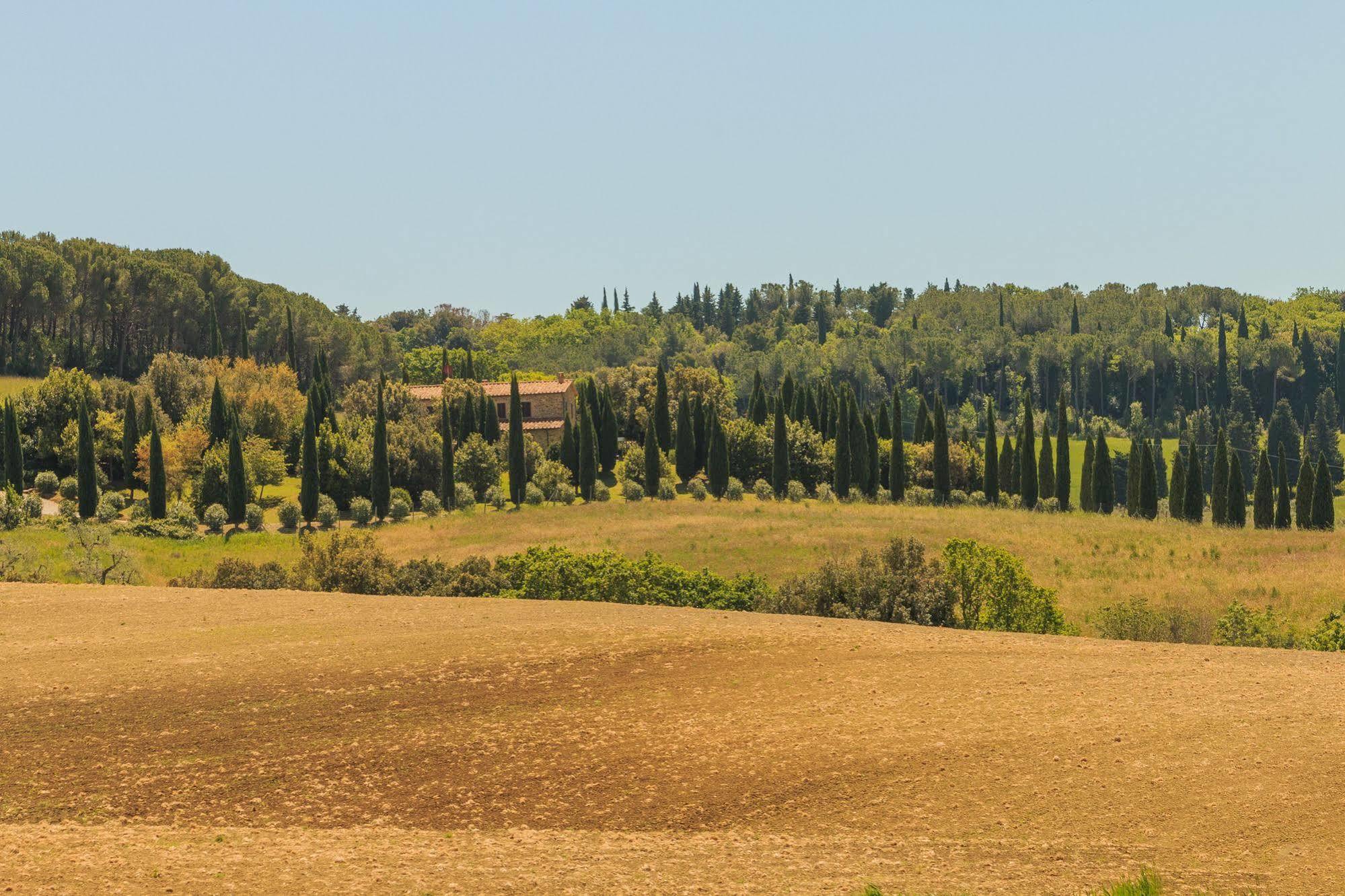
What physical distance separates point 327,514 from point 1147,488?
43710 millimetres

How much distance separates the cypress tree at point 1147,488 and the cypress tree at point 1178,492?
0.90 meters

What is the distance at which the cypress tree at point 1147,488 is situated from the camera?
7088 cm

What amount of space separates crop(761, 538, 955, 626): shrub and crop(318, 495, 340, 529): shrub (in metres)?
31.8

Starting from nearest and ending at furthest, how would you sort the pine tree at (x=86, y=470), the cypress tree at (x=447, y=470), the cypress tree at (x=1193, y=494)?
the pine tree at (x=86, y=470) → the cypress tree at (x=447, y=470) → the cypress tree at (x=1193, y=494)

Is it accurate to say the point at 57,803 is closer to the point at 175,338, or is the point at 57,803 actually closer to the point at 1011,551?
the point at 1011,551

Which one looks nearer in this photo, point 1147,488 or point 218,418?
point 1147,488

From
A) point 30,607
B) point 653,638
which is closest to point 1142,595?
point 653,638

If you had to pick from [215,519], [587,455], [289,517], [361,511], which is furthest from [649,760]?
[587,455]

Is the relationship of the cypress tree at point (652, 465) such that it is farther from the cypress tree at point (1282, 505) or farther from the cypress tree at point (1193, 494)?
the cypress tree at point (1282, 505)

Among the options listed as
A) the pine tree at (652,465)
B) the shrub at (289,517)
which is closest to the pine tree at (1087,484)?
the pine tree at (652,465)

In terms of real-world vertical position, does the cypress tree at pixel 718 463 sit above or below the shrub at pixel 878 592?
above

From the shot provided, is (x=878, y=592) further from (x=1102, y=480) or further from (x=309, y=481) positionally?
(x=1102, y=480)

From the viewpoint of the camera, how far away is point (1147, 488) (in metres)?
71.5

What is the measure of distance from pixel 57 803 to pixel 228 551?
37416 mm
